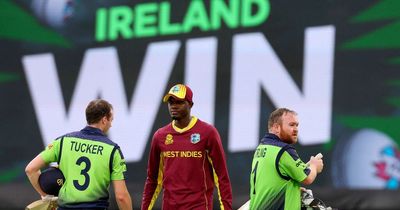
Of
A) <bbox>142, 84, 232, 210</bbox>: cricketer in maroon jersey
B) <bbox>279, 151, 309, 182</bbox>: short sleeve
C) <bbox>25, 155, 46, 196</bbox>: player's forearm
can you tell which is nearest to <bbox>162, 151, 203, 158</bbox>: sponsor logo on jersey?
<bbox>142, 84, 232, 210</bbox>: cricketer in maroon jersey

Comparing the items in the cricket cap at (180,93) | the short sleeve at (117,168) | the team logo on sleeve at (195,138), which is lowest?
the short sleeve at (117,168)

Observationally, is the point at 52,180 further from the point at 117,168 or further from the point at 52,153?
the point at 117,168

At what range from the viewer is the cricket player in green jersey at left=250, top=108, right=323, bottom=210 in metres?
6.67

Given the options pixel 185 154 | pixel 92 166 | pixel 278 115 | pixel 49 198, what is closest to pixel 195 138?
pixel 185 154

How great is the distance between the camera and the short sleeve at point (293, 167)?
6613 millimetres

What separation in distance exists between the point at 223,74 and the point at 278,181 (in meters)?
4.01

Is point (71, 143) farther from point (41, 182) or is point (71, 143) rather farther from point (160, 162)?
point (160, 162)

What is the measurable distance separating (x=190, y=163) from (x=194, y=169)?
0.18 ft

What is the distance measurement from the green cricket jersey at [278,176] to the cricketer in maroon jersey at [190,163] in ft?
1.07

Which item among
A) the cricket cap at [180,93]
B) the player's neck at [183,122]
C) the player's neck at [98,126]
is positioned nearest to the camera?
the player's neck at [98,126]

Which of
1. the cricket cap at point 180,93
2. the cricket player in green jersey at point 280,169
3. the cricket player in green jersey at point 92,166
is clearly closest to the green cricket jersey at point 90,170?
the cricket player in green jersey at point 92,166

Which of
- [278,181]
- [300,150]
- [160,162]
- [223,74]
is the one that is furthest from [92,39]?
[278,181]

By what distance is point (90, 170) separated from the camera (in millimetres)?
6641

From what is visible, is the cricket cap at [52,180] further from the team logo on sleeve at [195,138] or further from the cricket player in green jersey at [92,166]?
the team logo on sleeve at [195,138]
